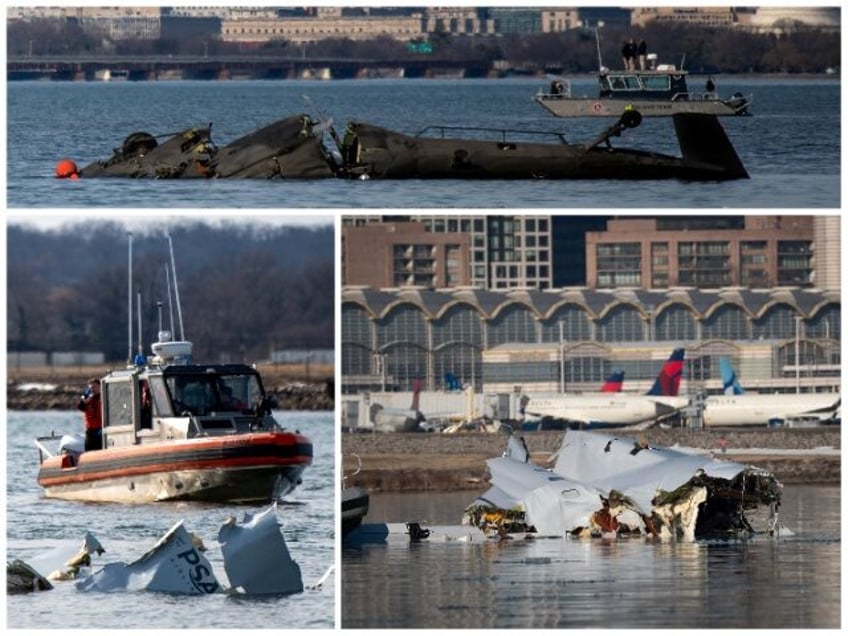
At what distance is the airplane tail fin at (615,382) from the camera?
4031cm

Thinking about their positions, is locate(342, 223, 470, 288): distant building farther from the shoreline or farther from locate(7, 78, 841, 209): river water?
the shoreline

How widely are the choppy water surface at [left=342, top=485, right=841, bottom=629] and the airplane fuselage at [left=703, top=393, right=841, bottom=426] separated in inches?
572

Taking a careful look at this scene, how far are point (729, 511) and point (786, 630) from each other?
4793 millimetres

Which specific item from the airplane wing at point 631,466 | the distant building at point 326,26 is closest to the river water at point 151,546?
the airplane wing at point 631,466

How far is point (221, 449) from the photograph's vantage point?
2295 centimetres

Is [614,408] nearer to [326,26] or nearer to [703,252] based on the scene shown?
[326,26]

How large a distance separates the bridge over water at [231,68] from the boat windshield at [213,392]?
52.7 feet

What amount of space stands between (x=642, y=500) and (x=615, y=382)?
1695 cm

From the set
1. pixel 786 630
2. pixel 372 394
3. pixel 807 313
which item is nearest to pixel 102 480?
pixel 786 630

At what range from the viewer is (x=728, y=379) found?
39.2m

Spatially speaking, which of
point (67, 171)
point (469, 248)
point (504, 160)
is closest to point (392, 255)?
point (504, 160)

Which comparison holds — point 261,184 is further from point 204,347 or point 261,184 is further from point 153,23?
point 153,23

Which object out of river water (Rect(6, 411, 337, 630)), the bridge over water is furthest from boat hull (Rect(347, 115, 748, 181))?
the bridge over water

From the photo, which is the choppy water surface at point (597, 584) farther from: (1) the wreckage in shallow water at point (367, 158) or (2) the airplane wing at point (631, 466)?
(1) the wreckage in shallow water at point (367, 158)
